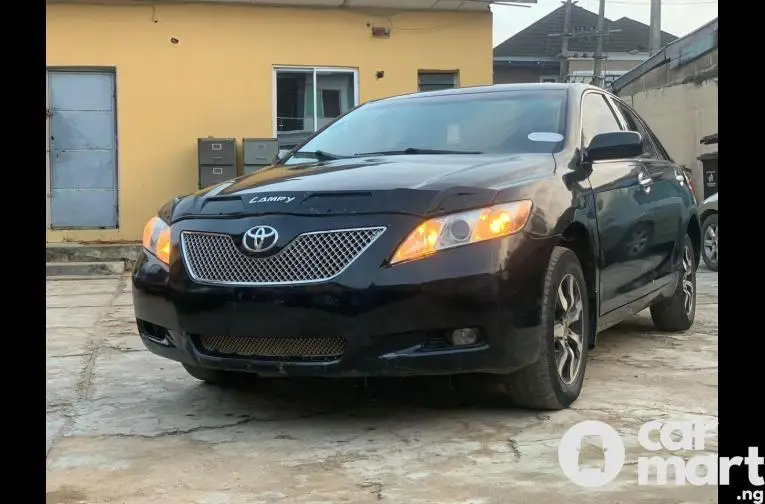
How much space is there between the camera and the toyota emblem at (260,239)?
3322 mm

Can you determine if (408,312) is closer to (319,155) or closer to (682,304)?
(319,155)

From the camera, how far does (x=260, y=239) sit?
334cm

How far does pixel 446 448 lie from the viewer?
323 centimetres

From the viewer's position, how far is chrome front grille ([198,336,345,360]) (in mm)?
3303

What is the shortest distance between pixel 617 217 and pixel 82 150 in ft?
28.7

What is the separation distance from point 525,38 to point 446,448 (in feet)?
103

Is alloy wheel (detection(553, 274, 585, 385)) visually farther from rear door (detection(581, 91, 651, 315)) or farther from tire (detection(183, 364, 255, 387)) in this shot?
tire (detection(183, 364, 255, 387))

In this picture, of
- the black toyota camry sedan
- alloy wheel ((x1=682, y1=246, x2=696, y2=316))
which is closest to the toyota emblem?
the black toyota camry sedan

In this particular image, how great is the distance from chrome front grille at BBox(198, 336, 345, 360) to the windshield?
1313 mm

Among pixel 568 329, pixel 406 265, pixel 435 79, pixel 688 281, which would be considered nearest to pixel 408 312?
pixel 406 265

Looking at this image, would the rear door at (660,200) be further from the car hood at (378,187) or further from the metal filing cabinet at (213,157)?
the metal filing cabinet at (213,157)

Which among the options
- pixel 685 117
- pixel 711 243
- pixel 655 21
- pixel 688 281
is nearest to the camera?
pixel 688 281

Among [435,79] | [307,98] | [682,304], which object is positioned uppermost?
[435,79]
